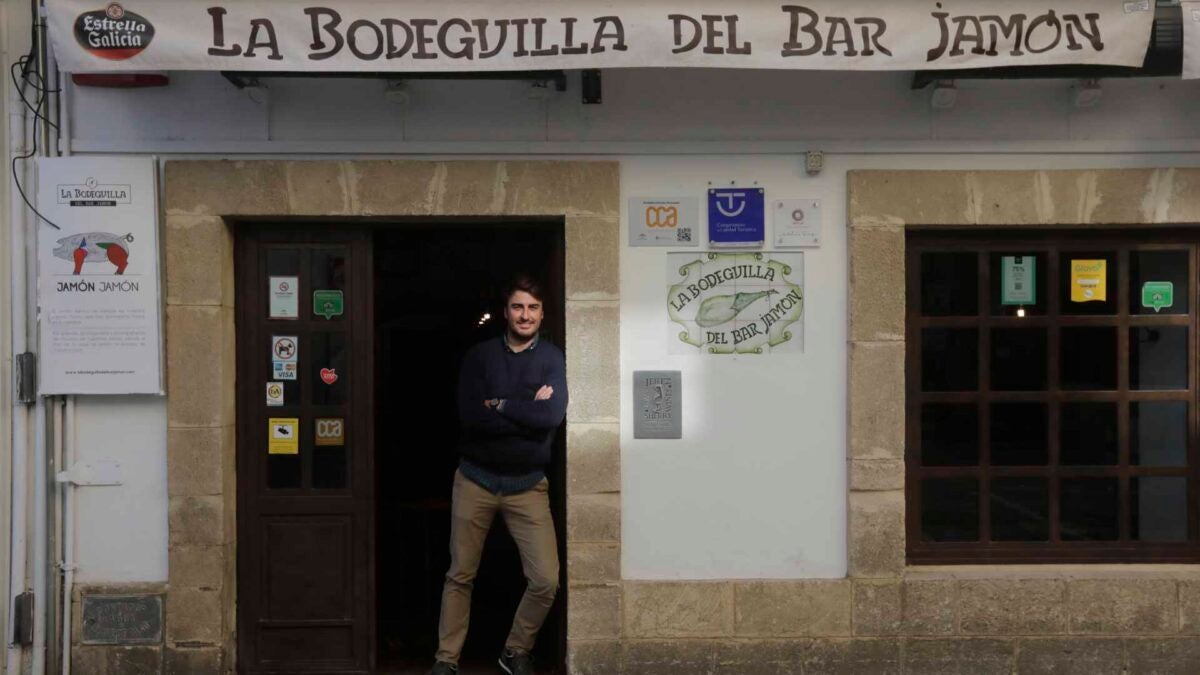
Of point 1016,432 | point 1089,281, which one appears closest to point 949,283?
point 1089,281

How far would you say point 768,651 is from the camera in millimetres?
5809

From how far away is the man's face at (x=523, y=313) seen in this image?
5.71 m

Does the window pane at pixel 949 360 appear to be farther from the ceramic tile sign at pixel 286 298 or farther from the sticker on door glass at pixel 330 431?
the ceramic tile sign at pixel 286 298

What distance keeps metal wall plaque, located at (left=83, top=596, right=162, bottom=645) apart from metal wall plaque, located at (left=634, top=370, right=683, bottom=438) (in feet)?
8.54

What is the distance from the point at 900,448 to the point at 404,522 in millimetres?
3144

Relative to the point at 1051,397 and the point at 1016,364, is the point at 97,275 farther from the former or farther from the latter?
the point at 1051,397

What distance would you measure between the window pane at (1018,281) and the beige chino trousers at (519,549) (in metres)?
2.55

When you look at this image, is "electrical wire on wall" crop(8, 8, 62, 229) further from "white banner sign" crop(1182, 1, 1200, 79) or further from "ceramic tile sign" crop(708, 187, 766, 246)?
"white banner sign" crop(1182, 1, 1200, 79)

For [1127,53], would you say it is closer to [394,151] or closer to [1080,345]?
[1080,345]

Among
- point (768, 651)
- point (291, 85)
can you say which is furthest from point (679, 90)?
point (768, 651)

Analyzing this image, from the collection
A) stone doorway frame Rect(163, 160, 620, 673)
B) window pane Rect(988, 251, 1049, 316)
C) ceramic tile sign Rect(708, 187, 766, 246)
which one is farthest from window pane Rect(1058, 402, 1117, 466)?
stone doorway frame Rect(163, 160, 620, 673)

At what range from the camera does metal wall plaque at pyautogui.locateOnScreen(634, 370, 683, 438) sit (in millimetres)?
5812

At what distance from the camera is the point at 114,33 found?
507 cm

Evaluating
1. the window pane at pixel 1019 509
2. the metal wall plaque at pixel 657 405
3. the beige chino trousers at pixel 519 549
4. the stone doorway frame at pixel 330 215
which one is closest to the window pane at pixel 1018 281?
the window pane at pixel 1019 509
